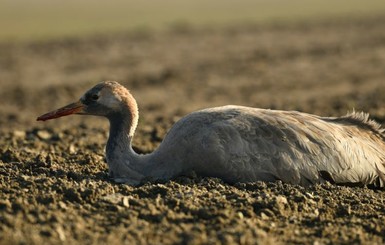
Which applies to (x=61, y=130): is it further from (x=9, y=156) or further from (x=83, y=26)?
(x=83, y=26)

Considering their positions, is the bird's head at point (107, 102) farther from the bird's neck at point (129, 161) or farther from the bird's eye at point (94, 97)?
the bird's neck at point (129, 161)

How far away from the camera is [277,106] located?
46.7ft

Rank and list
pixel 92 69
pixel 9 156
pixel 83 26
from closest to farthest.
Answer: pixel 9 156, pixel 92 69, pixel 83 26

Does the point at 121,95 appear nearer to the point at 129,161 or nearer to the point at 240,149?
the point at 129,161

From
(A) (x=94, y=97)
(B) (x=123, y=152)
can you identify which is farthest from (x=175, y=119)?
(B) (x=123, y=152)

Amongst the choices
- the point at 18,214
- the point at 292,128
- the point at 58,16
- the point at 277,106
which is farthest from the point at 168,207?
the point at 58,16

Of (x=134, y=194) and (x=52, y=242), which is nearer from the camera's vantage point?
(x=52, y=242)

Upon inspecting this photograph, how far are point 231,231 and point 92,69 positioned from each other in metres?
16.0

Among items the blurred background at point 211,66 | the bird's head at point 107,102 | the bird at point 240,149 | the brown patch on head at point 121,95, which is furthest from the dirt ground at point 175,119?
the brown patch on head at point 121,95

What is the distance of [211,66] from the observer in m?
21.3

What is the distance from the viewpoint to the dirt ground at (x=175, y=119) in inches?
243

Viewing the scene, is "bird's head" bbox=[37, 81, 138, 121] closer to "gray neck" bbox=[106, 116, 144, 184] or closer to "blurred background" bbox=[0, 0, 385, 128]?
"gray neck" bbox=[106, 116, 144, 184]

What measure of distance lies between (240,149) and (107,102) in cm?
159

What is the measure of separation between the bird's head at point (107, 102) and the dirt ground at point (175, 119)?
1.94 feet
